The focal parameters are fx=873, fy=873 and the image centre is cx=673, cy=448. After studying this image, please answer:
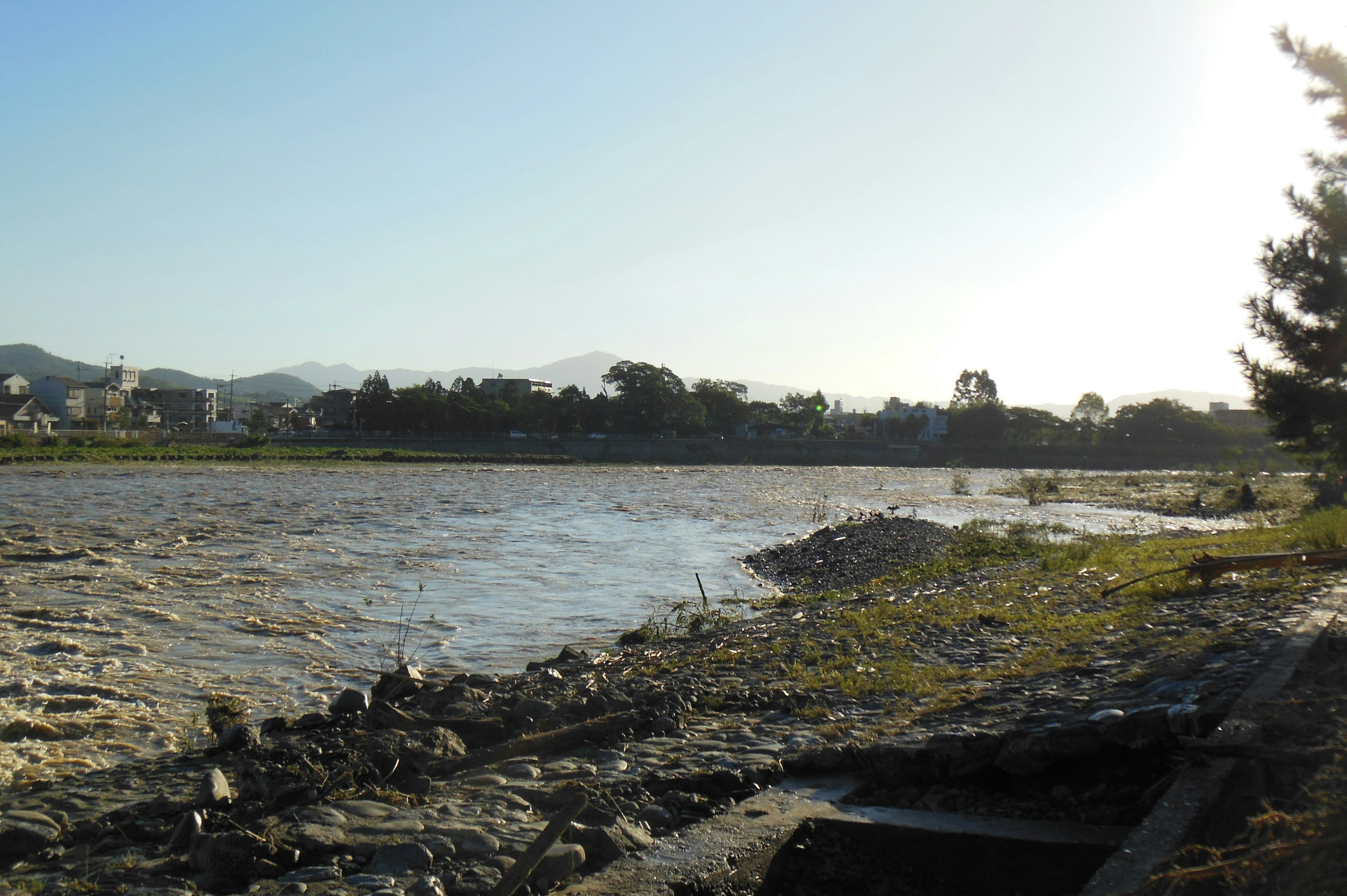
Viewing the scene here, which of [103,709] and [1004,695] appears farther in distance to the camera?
[103,709]

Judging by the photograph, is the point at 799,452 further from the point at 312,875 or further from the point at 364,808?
the point at 312,875

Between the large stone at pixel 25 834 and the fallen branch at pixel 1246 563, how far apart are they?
39.7ft

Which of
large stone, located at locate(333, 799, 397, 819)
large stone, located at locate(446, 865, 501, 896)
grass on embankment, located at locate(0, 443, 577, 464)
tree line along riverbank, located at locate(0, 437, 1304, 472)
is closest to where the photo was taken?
large stone, located at locate(446, 865, 501, 896)

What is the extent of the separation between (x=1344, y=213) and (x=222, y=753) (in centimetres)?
1448

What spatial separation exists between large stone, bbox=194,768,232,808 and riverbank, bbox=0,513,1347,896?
20mm

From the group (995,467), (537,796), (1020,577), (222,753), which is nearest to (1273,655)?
(537,796)

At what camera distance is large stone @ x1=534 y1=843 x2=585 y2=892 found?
430 cm

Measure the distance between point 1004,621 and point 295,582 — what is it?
44.8ft

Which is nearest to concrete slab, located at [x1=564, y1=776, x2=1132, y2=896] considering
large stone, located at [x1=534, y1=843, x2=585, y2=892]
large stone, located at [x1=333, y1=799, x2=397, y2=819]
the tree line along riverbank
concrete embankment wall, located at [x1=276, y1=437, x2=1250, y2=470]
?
large stone, located at [x1=534, y1=843, x2=585, y2=892]

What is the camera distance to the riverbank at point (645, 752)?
4758 mm

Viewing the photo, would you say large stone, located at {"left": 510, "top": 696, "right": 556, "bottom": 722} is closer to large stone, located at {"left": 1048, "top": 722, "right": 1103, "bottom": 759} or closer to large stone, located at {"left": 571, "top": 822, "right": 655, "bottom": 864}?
large stone, located at {"left": 571, "top": 822, "right": 655, "bottom": 864}

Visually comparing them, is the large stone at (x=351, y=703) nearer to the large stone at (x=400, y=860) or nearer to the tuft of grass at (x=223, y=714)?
the tuft of grass at (x=223, y=714)

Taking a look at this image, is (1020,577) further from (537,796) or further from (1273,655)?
(537,796)

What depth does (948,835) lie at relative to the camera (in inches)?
177
